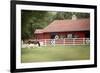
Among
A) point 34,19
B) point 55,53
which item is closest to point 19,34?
point 34,19

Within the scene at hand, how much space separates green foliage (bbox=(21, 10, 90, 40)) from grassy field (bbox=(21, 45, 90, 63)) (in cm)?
15

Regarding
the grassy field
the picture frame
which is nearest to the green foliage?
the picture frame

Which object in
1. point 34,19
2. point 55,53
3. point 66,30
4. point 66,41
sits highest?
point 34,19

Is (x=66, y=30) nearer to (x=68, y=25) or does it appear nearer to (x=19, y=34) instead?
(x=68, y=25)

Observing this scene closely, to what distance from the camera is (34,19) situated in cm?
192

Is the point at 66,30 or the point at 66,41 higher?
the point at 66,30

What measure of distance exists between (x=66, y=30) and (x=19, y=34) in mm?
467

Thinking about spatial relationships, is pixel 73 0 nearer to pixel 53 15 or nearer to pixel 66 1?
pixel 66 1

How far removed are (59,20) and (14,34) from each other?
18.2 inches

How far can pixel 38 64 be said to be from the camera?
192 centimetres

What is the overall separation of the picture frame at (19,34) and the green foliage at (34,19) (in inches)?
1.5

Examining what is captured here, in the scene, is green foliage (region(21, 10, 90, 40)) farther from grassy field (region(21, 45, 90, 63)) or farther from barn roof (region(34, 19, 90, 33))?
grassy field (region(21, 45, 90, 63))

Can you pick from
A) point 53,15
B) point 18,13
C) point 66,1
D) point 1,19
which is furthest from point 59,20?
point 1,19

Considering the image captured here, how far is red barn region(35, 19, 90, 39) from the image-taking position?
1.95m
